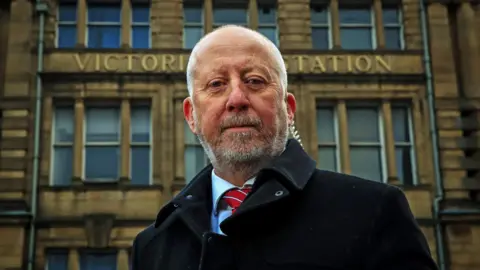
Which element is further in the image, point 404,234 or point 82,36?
point 82,36

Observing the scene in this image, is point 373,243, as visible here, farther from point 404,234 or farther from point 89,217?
point 89,217

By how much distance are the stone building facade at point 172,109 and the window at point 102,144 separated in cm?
3

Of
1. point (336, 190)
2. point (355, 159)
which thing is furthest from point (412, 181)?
point (336, 190)

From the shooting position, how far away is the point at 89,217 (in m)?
16.3

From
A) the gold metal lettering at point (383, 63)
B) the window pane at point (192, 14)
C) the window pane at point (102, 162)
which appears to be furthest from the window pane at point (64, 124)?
the gold metal lettering at point (383, 63)

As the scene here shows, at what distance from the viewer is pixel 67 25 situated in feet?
59.4

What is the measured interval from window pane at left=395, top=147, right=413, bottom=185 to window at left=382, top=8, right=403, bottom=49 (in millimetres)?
2919

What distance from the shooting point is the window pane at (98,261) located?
1620 cm

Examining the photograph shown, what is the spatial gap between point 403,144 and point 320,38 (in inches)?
141

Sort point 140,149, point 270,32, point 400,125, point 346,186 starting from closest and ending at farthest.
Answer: point 346,186 → point 140,149 → point 400,125 → point 270,32

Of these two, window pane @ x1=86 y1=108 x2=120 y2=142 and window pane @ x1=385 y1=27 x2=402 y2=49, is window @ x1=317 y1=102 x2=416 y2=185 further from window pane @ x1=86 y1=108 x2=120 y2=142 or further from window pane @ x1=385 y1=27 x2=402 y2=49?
window pane @ x1=86 y1=108 x2=120 y2=142

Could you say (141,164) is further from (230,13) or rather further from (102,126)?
(230,13)

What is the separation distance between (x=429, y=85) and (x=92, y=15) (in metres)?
9.01

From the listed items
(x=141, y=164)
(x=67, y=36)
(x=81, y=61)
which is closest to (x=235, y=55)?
(x=141, y=164)
